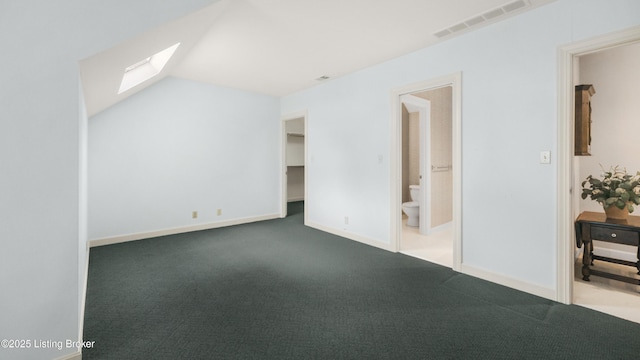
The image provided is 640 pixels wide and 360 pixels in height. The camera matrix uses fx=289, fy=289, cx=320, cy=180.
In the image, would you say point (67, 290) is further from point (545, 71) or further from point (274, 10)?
point (545, 71)

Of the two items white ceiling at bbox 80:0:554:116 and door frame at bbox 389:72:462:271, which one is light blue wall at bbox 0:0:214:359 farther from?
door frame at bbox 389:72:462:271

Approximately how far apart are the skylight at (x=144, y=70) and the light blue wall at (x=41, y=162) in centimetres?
188

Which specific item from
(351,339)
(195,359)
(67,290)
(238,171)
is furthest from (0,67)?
(238,171)

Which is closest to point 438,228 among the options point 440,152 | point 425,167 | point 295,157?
point 425,167

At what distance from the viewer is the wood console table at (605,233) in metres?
A: 2.47

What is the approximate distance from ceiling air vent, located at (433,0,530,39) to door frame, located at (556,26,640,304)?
499 mm

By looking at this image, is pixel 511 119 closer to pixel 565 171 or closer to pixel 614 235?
pixel 565 171

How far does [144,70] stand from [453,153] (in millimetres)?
3923

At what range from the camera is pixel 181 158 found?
468cm

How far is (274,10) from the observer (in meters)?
→ 2.48

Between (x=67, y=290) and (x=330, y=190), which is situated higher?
(x=330, y=190)

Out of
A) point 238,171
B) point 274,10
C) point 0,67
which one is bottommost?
point 238,171

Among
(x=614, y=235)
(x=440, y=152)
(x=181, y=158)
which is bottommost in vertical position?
(x=614, y=235)

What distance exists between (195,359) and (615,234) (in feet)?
11.4
